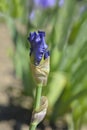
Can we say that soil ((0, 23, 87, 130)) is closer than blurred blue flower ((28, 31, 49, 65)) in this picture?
No

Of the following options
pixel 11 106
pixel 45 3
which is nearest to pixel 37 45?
pixel 11 106

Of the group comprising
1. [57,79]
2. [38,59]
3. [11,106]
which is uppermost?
[38,59]

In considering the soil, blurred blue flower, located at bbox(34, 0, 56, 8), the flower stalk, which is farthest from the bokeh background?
the flower stalk

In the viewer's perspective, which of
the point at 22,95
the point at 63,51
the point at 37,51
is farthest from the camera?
the point at 22,95

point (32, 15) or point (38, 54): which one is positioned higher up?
point (38, 54)

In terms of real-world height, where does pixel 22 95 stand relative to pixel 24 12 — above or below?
below

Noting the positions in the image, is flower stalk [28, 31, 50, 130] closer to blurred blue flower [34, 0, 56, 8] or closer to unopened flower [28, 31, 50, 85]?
unopened flower [28, 31, 50, 85]

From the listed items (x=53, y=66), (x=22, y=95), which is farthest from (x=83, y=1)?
(x=22, y=95)

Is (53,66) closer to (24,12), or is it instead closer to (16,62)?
(16,62)

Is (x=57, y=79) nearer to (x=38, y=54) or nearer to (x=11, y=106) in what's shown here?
(x=11, y=106)
